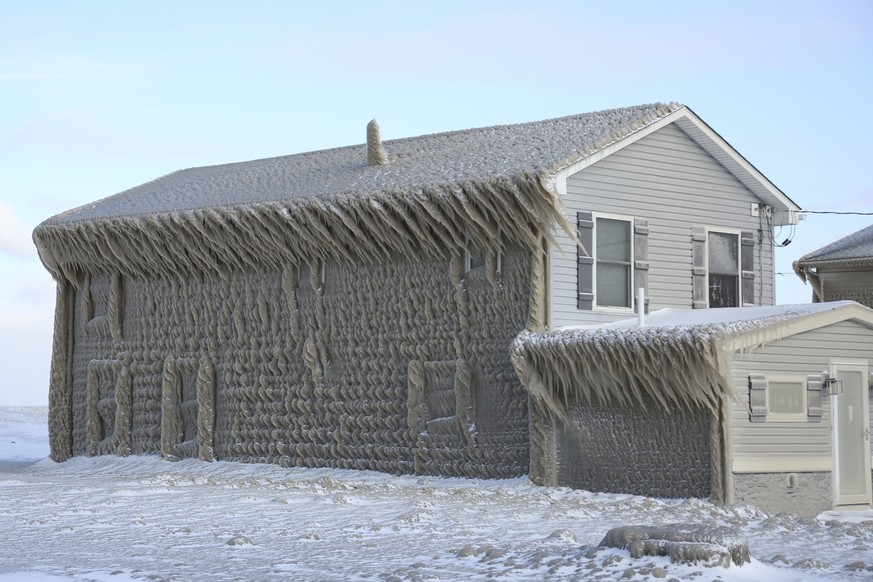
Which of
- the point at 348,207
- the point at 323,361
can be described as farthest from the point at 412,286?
the point at 323,361

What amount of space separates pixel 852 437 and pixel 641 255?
4.40 metres

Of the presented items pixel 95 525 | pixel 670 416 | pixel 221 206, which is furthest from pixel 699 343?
pixel 221 206

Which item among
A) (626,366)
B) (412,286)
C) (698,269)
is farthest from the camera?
(698,269)

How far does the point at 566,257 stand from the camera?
19797mm

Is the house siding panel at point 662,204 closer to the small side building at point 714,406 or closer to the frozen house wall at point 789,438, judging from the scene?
the small side building at point 714,406

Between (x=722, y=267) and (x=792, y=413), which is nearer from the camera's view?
(x=792, y=413)

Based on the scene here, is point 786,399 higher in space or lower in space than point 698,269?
lower

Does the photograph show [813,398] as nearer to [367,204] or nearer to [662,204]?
[662,204]

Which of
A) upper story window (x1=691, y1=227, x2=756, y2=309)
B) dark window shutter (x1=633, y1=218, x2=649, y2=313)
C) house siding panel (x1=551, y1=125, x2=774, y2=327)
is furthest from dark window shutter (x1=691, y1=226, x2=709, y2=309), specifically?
dark window shutter (x1=633, y1=218, x2=649, y2=313)

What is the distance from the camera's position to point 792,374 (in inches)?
712

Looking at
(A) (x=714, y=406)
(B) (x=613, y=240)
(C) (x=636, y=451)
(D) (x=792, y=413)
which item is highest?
(B) (x=613, y=240)

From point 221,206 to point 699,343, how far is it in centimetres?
995

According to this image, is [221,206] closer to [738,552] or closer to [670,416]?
[670,416]

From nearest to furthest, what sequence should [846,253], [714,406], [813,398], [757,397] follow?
1. [714,406]
2. [757,397]
3. [813,398]
4. [846,253]
